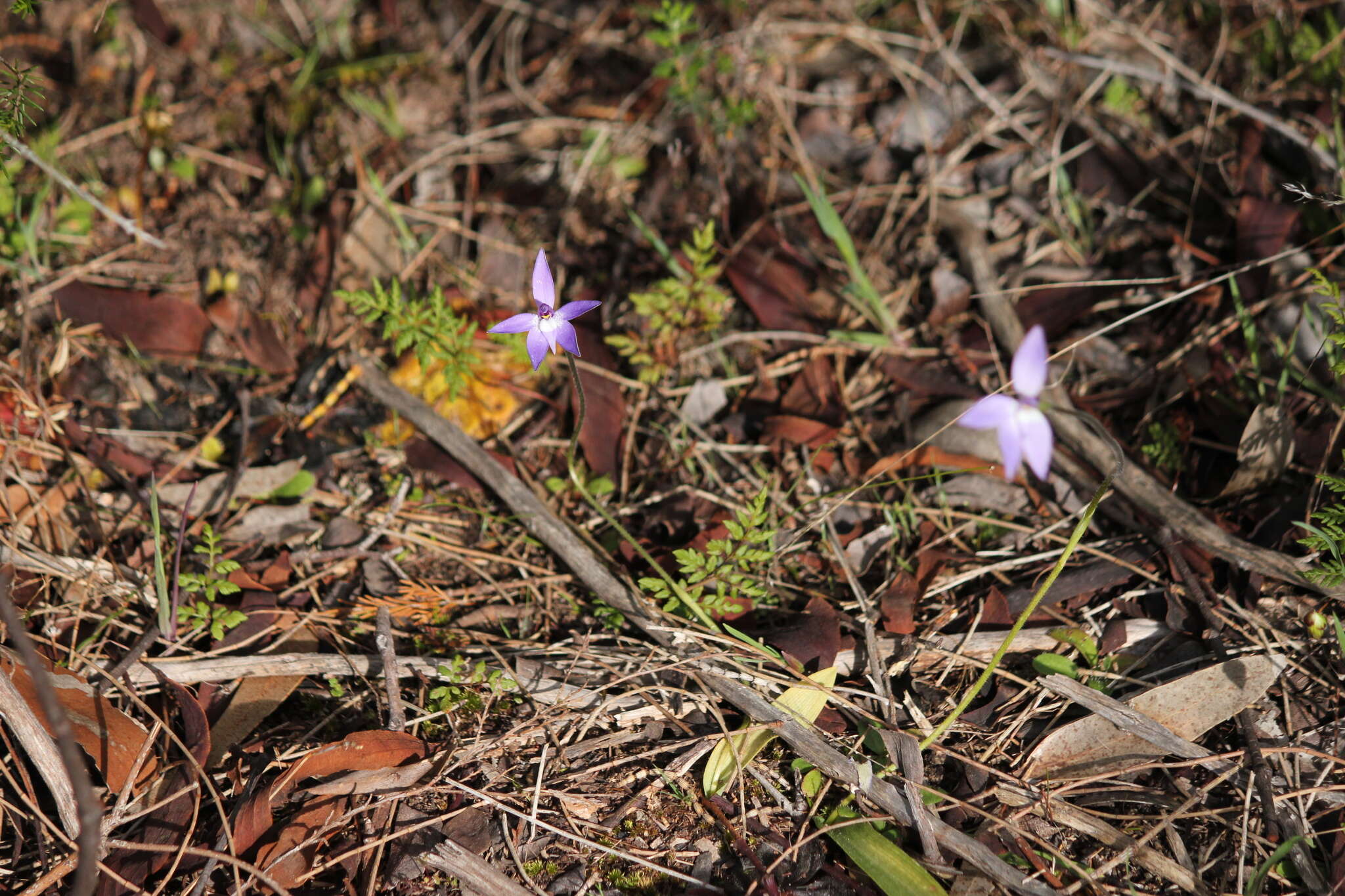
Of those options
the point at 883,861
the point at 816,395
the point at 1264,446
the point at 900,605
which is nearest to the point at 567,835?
the point at 883,861

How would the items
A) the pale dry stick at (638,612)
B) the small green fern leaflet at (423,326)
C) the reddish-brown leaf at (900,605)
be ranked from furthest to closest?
1. the small green fern leaflet at (423,326)
2. the reddish-brown leaf at (900,605)
3. the pale dry stick at (638,612)

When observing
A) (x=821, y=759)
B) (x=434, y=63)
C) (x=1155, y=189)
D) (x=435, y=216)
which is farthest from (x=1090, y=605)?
(x=434, y=63)

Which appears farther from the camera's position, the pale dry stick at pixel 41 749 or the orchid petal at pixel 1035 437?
the pale dry stick at pixel 41 749

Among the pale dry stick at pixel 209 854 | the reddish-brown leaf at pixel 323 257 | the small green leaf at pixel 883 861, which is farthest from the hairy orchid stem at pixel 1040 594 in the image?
the reddish-brown leaf at pixel 323 257

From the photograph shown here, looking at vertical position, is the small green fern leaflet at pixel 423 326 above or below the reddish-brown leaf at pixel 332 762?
above

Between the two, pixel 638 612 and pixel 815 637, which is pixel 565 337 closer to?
pixel 638 612

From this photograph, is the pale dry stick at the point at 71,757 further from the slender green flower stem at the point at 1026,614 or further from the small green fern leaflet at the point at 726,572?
the slender green flower stem at the point at 1026,614
